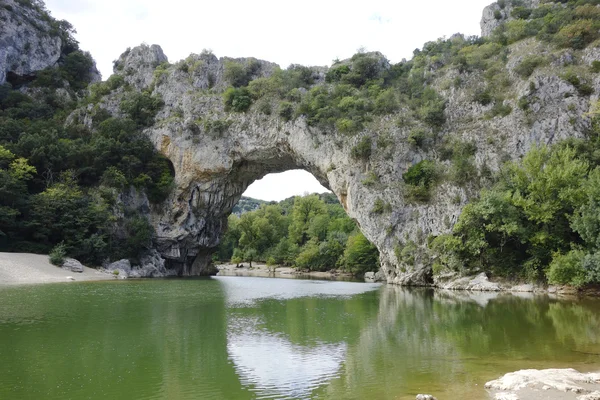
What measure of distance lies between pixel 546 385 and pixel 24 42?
69.5 m

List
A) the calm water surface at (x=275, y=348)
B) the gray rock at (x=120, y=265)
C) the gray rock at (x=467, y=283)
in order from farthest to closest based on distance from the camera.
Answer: the gray rock at (x=120, y=265) < the gray rock at (x=467, y=283) < the calm water surface at (x=275, y=348)

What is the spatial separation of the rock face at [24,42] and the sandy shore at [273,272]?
3821 cm

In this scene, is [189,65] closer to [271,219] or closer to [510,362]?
[271,219]

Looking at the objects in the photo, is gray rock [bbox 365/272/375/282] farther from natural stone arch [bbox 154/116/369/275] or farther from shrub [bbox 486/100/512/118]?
shrub [bbox 486/100/512/118]

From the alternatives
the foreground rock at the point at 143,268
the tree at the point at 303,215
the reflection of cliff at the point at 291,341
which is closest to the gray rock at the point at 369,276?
the tree at the point at 303,215

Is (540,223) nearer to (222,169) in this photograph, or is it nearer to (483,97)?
(483,97)

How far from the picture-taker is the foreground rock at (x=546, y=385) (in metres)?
7.62

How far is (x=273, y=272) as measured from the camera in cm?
7069

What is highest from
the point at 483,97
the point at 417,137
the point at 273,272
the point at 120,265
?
the point at 483,97

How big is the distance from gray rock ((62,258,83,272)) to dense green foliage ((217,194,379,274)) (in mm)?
31899

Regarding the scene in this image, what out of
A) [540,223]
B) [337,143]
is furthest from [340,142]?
[540,223]

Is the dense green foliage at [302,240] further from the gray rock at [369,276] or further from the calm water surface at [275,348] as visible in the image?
the calm water surface at [275,348]

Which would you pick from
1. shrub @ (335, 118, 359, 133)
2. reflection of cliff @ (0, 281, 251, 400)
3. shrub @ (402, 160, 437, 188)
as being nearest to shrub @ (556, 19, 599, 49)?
shrub @ (402, 160, 437, 188)

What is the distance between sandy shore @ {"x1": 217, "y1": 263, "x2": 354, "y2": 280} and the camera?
200 ft
